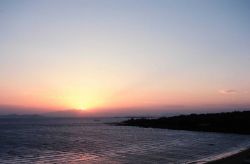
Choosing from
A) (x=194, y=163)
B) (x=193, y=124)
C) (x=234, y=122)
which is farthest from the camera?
(x=193, y=124)

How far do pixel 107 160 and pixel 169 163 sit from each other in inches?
175

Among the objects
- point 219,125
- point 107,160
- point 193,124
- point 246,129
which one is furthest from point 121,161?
point 193,124

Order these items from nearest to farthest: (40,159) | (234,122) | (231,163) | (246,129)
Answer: (231,163) → (40,159) → (246,129) → (234,122)

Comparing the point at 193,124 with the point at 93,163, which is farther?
the point at 193,124

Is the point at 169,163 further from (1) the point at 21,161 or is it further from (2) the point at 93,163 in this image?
(1) the point at 21,161

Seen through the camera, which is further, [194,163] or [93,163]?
[93,163]

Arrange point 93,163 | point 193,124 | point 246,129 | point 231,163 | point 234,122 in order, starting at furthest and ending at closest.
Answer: point 193,124, point 234,122, point 246,129, point 93,163, point 231,163

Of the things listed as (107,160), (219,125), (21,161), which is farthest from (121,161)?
(219,125)

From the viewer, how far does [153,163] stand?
22.5m

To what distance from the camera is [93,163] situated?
23062mm

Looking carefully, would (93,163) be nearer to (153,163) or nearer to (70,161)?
(70,161)

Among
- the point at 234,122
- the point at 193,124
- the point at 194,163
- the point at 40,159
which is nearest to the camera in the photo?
the point at 194,163

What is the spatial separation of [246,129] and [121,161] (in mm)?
41377

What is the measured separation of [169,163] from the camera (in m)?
22.4
